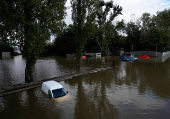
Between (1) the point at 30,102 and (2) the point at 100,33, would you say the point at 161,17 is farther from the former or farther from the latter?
(1) the point at 30,102

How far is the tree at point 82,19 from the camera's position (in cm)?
2414

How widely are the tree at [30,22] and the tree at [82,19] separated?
9550 mm

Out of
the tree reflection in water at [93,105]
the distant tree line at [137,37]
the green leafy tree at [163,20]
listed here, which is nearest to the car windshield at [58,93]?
the tree reflection in water at [93,105]

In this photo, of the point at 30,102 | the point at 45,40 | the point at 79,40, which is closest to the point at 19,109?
the point at 30,102

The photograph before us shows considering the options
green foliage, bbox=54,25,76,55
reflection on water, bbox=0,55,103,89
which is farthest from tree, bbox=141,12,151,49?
reflection on water, bbox=0,55,103,89

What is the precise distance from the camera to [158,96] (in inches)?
471

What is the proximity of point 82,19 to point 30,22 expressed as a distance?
40.8 ft

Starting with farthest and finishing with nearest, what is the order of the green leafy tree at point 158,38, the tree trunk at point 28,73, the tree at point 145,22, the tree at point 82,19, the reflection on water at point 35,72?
the tree at point 145,22
the green leafy tree at point 158,38
the tree at point 82,19
the reflection on water at point 35,72
the tree trunk at point 28,73

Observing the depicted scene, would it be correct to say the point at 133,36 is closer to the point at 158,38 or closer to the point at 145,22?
the point at 145,22

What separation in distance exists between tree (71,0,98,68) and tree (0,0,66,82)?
9.55 meters

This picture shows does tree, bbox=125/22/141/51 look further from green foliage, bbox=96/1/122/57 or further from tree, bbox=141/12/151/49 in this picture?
green foliage, bbox=96/1/122/57

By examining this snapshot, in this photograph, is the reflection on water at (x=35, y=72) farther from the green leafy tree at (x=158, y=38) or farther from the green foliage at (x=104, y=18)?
the green leafy tree at (x=158, y=38)

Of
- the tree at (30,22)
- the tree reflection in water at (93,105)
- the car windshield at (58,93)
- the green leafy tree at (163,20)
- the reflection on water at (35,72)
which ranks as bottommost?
the tree reflection in water at (93,105)

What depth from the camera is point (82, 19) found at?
24391 millimetres
